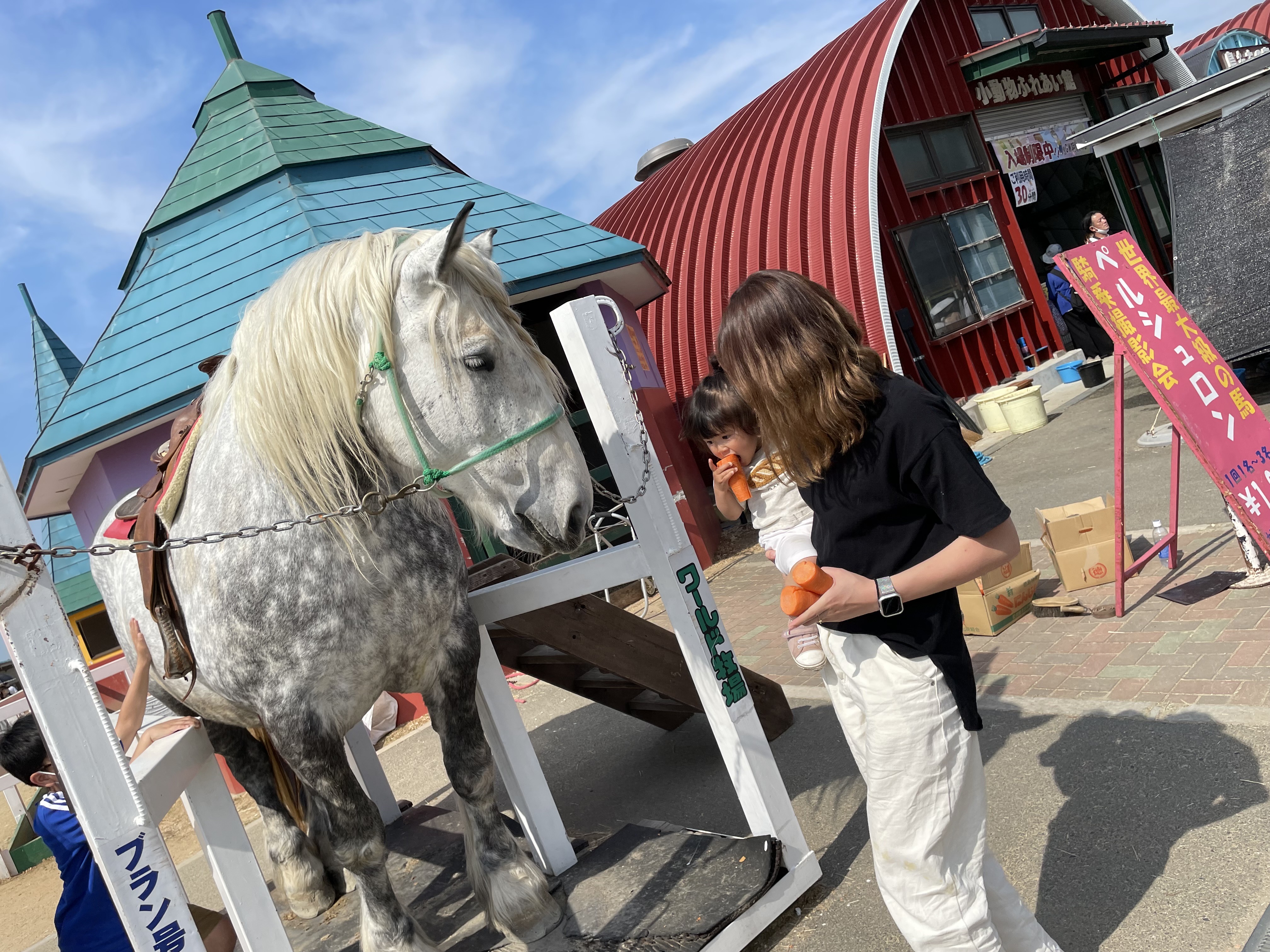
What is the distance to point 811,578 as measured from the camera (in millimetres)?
1850

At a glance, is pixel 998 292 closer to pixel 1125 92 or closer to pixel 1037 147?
pixel 1037 147

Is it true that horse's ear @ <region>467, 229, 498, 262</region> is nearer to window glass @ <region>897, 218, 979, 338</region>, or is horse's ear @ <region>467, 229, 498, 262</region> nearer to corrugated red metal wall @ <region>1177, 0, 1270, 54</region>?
window glass @ <region>897, 218, 979, 338</region>

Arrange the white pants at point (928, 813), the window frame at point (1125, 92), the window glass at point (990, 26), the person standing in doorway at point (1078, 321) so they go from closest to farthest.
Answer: the white pants at point (928, 813)
the person standing in doorway at point (1078, 321)
the window glass at point (990, 26)
the window frame at point (1125, 92)

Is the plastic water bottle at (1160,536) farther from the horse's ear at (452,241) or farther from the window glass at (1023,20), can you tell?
the window glass at (1023,20)

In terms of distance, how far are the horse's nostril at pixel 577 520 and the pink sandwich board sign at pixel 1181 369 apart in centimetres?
276

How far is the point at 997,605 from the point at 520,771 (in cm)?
278

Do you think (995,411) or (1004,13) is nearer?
(995,411)

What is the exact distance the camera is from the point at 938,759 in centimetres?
197

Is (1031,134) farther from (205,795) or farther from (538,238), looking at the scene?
(205,795)

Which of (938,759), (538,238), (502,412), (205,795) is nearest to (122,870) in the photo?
(205,795)

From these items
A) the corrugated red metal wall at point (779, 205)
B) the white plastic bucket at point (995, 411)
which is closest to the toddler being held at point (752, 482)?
the corrugated red metal wall at point (779, 205)

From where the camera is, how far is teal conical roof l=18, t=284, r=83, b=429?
1576 centimetres

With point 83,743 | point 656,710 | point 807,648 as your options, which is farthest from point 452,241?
point 656,710

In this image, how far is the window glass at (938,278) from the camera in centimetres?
1181
